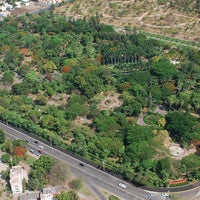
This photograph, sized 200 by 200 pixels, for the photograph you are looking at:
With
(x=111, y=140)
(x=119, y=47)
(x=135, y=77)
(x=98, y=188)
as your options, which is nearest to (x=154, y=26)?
(x=119, y=47)

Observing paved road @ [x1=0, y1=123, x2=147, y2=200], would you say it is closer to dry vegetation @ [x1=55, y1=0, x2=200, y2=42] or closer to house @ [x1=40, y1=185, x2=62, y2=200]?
house @ [x1=40, y1=185, x2=62, y2=200]

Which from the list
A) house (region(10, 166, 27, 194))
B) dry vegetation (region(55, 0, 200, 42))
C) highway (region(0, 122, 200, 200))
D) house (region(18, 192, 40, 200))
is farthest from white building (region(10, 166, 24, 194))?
dry vegetation (region(55, 0, 200, 42))

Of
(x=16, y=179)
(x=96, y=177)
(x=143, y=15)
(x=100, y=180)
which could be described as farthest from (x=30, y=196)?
(x=143, y=15)

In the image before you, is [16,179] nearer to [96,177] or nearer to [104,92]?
[96,177]

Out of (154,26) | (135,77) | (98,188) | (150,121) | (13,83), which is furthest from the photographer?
(154,26)

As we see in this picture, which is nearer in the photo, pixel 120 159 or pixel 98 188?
pixel 98 188

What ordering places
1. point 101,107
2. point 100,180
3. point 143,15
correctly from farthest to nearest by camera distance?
point 143,15, point 101,107, point 100,180

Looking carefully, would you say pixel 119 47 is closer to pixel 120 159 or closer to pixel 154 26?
pixel 154 26
